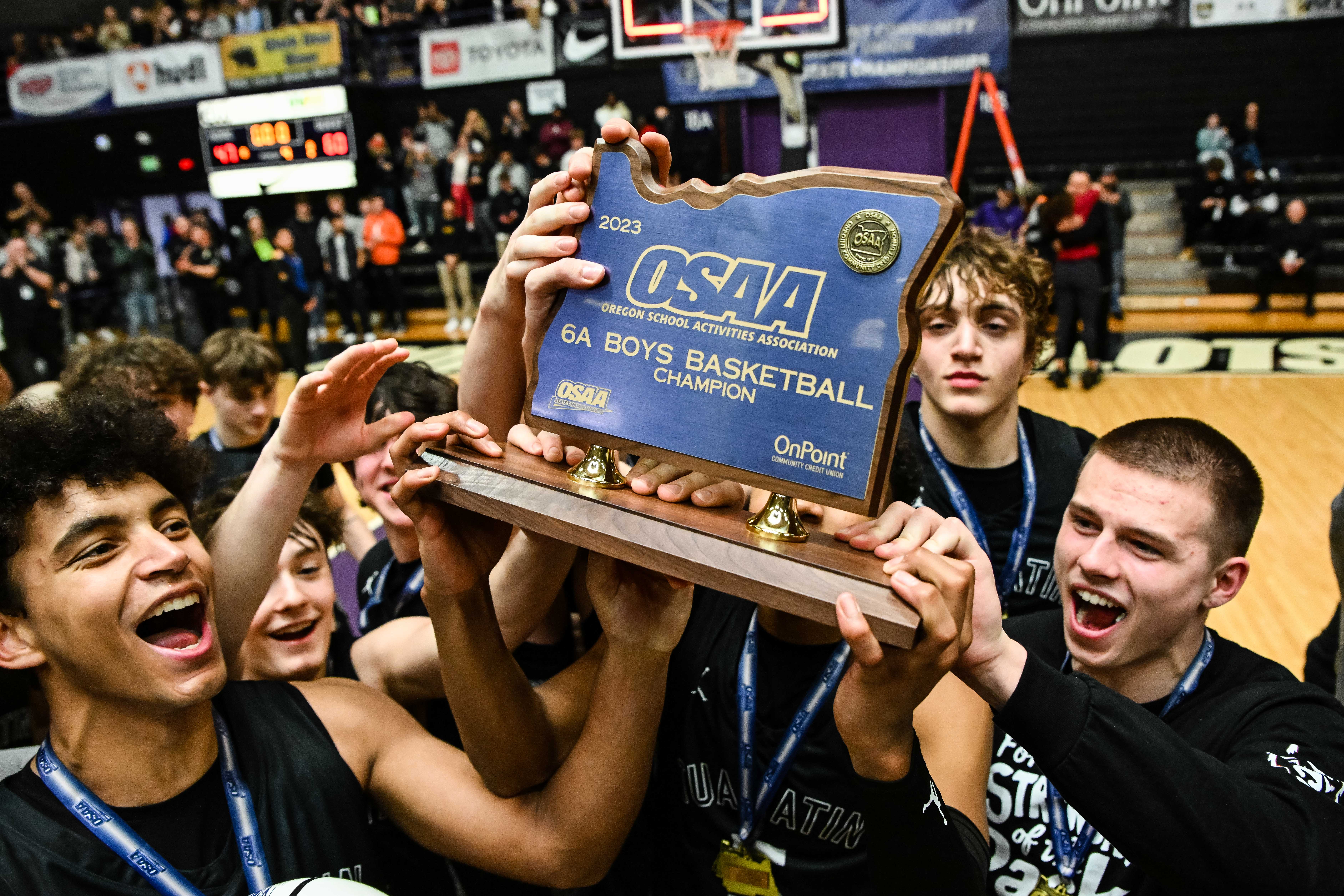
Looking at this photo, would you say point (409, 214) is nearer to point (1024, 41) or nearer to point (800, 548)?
point (1024, 41)

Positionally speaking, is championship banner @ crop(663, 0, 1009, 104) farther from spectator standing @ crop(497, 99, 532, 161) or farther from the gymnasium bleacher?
spectator standing @ crop(497, 99, 532, 161)

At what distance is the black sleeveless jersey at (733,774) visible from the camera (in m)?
1.76

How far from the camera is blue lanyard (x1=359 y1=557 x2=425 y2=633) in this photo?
2377 millimetres

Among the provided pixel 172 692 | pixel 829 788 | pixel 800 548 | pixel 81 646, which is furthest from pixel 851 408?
pixel 81 646

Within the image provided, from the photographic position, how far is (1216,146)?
41.0 feet

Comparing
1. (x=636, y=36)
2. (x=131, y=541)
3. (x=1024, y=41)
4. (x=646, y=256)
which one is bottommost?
(x=131, y=541)

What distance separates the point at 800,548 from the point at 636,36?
276 inches

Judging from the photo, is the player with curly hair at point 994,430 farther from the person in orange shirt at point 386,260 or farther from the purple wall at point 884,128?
the person in orange shirt at point 386,260

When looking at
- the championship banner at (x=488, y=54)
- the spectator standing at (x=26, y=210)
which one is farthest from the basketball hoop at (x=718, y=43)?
the spectator standing at (x=26, y=210)

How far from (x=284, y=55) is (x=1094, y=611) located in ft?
52.6

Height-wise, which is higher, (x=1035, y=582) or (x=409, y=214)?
(x=409, y=214)

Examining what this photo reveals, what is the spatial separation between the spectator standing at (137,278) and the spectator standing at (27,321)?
202 centimetres

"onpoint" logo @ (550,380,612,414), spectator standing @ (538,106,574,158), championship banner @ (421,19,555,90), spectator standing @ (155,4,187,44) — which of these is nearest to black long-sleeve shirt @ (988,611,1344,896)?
"onpoint" logo @ (550,380,612,414)

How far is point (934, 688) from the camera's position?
179cm
